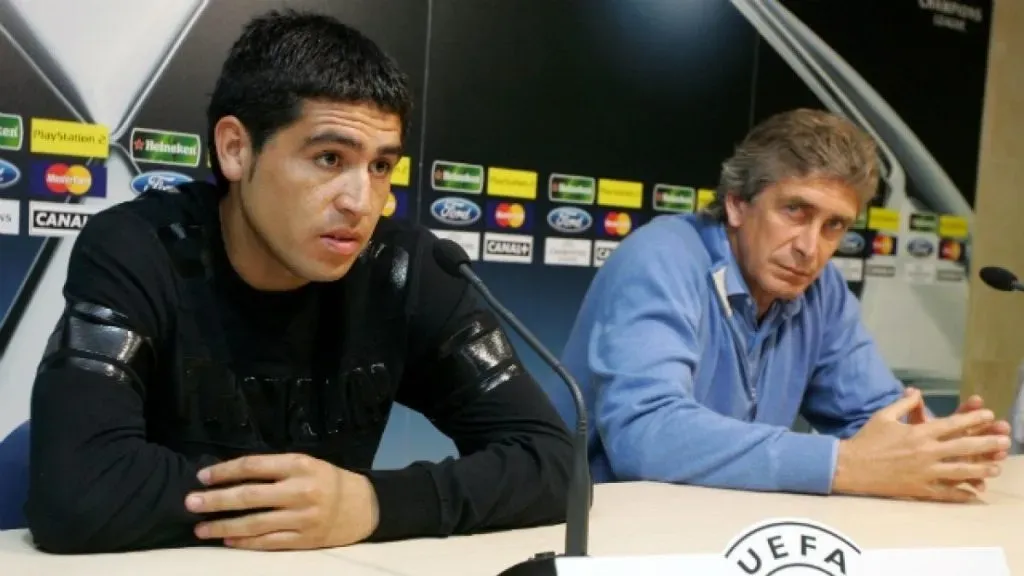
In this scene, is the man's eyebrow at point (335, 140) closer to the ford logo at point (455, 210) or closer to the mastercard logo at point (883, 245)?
the ford logo at point (455, 210)

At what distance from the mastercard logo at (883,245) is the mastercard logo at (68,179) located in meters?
2.37

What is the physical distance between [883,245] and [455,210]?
1569 millimetres

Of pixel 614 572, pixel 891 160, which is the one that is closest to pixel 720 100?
pixel 891 160

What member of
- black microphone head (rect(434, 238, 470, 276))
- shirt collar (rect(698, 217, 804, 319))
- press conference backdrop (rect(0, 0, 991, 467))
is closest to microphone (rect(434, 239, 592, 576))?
black microphone head (rect(434, 238, 470, 276))

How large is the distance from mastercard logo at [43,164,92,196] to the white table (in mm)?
1193

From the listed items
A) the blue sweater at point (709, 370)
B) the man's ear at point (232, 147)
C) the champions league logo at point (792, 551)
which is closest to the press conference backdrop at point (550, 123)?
the blue sweater at point (709, 370)

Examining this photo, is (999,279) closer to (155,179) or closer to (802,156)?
(802,156)

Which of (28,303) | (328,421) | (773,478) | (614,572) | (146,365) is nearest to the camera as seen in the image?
(614,572)

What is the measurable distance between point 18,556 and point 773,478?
916mm

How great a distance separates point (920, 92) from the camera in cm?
338

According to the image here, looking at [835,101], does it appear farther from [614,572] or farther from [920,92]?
[614,572]

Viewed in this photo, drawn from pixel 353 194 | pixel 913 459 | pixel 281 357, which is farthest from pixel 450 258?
pixel 913 459

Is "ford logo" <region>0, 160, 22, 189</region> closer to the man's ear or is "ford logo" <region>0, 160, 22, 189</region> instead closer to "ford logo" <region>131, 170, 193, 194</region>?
"ford logo" <region>131, 170, 193, 194</region>

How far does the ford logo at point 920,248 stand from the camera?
11.3ft
